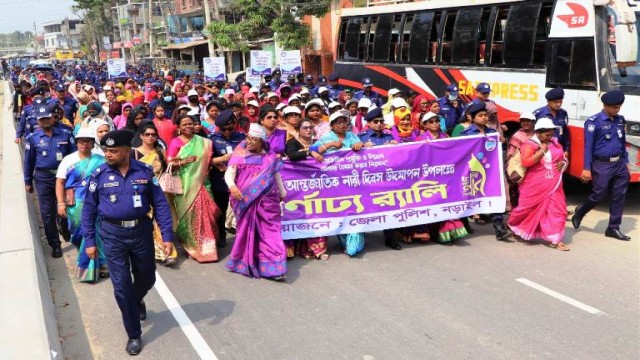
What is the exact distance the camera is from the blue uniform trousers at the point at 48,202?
6848 mm

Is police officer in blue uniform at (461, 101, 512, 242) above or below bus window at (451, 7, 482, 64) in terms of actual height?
below

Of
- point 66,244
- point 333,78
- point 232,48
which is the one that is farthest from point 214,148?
point 232,48

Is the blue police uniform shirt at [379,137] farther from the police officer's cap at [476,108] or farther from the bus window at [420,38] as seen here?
the bus window at [420,38]

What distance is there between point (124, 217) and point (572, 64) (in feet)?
22.6

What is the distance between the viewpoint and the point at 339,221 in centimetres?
654

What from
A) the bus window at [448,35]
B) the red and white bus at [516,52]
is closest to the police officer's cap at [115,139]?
the red and white bus at [516,52]

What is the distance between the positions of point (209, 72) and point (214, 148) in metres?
11.6

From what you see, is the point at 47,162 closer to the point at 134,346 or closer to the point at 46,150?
the point at 46,150

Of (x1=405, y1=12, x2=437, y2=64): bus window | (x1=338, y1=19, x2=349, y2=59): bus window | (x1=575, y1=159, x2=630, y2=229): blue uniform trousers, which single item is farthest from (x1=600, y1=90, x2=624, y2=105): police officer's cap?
(x1=338, y1=19, x2=349, y2=59): bus window

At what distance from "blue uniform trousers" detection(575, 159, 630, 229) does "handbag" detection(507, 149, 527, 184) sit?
90 cm

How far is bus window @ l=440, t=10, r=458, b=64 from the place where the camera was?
11.5 meters

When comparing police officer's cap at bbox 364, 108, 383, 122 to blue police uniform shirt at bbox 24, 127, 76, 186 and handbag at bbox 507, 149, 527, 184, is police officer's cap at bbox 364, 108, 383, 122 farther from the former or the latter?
blue police uniform shirt at bbox 24, 127, 76, 186

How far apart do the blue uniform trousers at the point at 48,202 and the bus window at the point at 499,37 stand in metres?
7.28

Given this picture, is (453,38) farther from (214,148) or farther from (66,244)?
(66,244)
